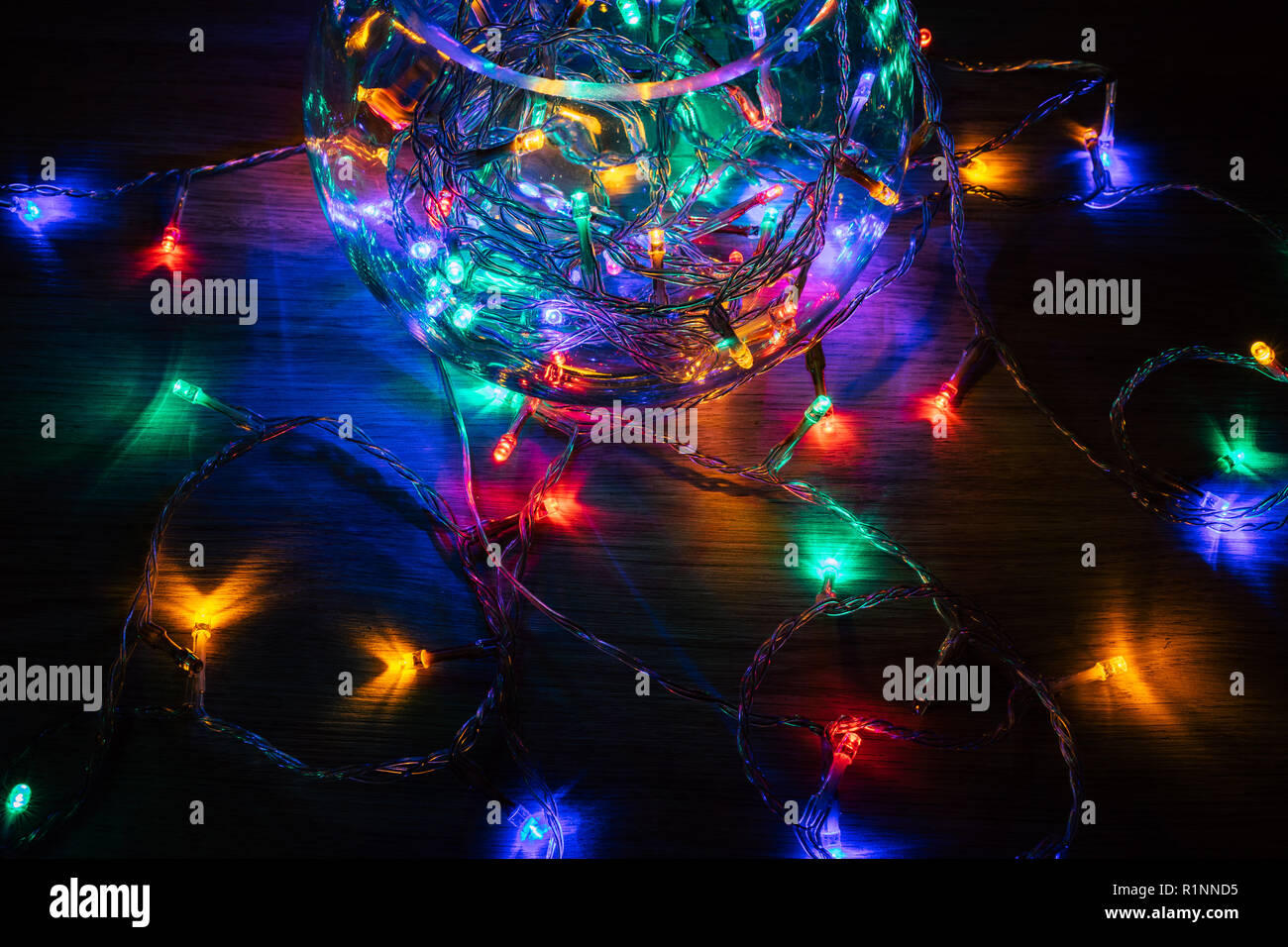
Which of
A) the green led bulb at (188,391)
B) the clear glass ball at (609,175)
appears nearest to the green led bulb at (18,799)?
the green led bulb at (188,391)

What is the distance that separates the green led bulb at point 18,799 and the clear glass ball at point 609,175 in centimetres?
59

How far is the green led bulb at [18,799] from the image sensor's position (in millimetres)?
935

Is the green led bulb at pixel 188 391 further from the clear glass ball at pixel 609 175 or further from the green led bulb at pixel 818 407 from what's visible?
the green led bulb at pixel 818 407

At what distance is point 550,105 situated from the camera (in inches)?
32.4

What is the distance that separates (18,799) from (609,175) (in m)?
0.82

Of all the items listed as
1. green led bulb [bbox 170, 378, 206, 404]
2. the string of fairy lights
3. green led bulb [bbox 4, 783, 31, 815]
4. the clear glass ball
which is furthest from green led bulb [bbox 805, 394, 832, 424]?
green led bulb [bbox 4, 783, 31, 815]

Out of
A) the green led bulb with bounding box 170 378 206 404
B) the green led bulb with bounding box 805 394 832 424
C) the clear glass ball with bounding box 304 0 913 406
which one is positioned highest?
the clear glass ball with bounding box 304 0 913 406

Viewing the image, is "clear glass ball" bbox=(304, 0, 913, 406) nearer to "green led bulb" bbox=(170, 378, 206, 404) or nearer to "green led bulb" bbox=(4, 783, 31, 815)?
"green led bulb" bbox=(170, 378, 206, 404)

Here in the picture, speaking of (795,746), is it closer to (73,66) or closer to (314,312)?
(314,312)

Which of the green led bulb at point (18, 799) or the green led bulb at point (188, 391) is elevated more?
the green led bulb at point (188, 391)

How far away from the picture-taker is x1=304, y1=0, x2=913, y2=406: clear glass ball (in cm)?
83

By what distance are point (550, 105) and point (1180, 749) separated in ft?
2.86

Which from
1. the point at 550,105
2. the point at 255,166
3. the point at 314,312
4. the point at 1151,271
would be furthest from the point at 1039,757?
the point at 255,166

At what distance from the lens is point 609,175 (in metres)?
0.84
